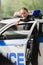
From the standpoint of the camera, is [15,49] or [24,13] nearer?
[15,49]

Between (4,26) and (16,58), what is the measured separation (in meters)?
0.91

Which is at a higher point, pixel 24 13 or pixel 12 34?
pixel 24 13

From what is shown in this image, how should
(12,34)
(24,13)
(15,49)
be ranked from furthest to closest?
(24,13), (12,34), (15,49)

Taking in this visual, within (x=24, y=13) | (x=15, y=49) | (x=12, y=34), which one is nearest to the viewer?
(x=15, y=49)

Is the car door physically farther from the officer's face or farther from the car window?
the officer's face

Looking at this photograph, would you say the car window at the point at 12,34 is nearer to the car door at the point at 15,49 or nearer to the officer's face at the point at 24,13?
the car door at the point at 15,49

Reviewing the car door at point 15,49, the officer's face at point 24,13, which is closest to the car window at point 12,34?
the car door at point 15,49

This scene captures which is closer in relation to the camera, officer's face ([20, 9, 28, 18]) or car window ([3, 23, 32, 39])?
car window ([3, 23, 32, 39])

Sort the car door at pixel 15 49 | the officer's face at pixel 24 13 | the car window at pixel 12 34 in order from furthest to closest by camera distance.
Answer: the officer's face at pixel 24 13 < the car window at pixel 12 34 < the car door at pixel 15 49

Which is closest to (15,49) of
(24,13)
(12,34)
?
(12,34)

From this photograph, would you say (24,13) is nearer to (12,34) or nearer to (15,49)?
(12,34)

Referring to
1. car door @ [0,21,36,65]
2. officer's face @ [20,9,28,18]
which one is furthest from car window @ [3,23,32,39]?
officer's face @ [20,9,28,18]

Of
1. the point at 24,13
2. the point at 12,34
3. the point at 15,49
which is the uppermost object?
the point at 24,13

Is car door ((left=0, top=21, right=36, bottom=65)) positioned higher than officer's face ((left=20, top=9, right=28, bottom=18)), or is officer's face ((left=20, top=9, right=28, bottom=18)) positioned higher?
officer's face ((left=20, top=9, right=28, bottom=18))
